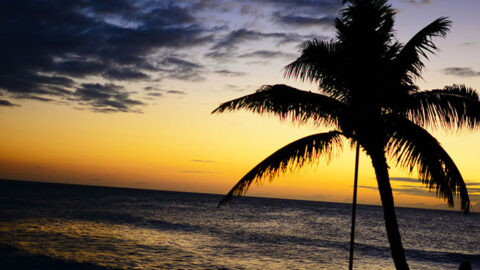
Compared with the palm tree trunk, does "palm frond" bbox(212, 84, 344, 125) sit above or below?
above

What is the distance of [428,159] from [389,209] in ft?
3.63

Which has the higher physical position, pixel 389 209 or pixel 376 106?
pixel 376 106

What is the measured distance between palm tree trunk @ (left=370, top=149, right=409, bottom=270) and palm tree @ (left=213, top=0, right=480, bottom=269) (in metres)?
0.02

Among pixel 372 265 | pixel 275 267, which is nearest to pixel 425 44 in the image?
pixel 275 267

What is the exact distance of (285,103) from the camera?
7520 millimetres

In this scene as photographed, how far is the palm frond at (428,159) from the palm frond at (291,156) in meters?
1.22

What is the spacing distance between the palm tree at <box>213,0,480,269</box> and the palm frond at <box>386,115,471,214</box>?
0.05 ft

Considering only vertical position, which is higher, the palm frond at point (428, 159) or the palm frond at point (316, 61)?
the palm frond at point (316, 61)

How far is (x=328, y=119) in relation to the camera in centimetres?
805

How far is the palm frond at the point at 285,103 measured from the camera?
748cm

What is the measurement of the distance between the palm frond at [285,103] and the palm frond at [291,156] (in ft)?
1.70

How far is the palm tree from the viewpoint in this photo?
267 inches

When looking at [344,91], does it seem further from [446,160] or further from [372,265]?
[372,265]

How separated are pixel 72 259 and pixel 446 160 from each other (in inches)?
780
